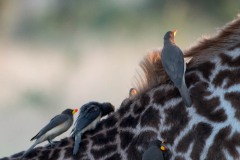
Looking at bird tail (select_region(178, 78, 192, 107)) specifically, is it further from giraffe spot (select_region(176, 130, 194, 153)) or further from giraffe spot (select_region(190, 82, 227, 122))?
giraffe spot (select_region(176, 130, 194, 153))

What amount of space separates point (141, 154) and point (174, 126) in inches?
12.1

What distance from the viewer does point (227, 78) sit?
552 centimetres

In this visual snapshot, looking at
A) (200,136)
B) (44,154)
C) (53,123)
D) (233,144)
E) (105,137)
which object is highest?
(53,123)

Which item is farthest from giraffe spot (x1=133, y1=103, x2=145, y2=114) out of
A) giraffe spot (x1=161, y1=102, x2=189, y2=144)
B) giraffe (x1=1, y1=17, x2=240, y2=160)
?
giraffe spot (x1=161, y1=102, x2=189, y2=144)

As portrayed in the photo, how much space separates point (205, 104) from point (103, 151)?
2.75ft

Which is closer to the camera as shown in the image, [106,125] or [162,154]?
[162,154]

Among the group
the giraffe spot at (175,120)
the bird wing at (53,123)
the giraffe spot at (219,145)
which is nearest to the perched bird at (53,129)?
the bird wing at (53,123)

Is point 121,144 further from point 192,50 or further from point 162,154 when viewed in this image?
point 192,50

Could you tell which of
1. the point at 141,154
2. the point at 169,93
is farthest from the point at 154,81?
the point at 141,154

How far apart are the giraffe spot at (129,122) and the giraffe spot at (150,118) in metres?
0.06

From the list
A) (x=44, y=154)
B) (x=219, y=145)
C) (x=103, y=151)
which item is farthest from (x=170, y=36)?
(x=44, y=154)

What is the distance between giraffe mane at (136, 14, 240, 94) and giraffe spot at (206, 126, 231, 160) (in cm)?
58

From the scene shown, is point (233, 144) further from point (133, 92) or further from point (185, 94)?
point (133, 92)

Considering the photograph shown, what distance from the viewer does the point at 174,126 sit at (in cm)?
556
